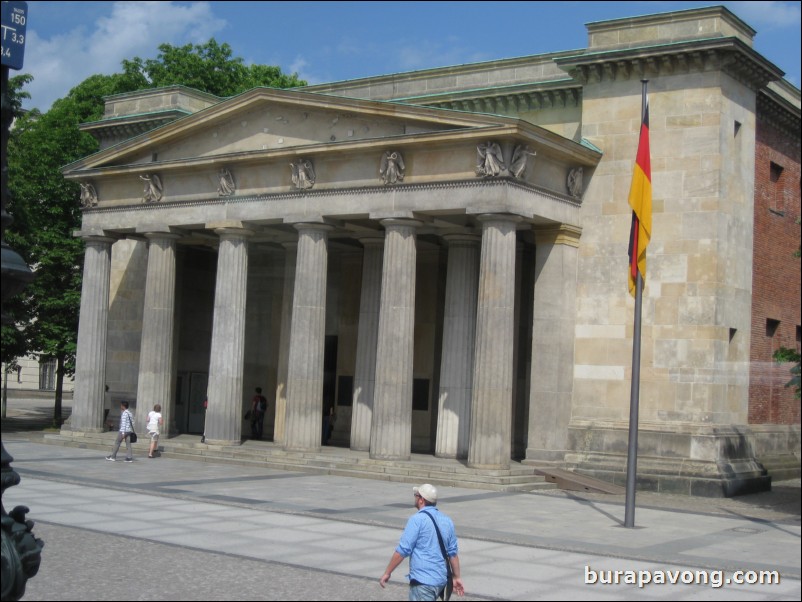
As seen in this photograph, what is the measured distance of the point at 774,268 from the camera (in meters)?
35.8

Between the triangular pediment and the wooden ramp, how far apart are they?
10144 mm

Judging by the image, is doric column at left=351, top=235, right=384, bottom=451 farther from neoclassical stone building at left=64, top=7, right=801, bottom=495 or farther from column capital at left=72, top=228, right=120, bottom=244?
column capital at left=72, top=228, right=120, bottom=244

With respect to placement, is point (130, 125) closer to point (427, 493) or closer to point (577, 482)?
point (577, 482)

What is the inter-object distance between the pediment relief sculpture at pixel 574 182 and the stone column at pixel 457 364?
3.38 metres

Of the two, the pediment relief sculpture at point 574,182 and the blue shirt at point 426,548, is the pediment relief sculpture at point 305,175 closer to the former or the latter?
the pediment relief sculpture at point 574,182

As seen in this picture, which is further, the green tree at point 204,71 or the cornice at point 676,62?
the green tree at point 204,71

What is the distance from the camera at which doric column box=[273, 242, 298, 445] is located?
3866 cm

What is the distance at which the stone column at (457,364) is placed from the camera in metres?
34.0

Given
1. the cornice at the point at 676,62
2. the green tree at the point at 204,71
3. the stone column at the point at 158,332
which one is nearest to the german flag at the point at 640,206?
the cornice at the point at 676,62

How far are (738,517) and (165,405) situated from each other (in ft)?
68.4

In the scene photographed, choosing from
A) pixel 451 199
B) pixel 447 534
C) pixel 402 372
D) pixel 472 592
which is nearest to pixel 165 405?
pixel 402 372

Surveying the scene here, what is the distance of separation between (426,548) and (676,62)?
24928mm

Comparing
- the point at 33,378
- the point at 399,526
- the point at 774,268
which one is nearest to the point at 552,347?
the point at 774,268

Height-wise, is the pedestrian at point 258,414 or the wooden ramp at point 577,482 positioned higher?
the pedestrian at point 258,414
